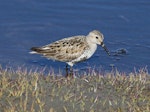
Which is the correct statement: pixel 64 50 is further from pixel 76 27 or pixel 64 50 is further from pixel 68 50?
pixel 76 27

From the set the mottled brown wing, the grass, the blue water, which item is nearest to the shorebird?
the mottled brown wing

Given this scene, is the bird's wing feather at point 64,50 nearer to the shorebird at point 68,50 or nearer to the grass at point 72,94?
the shorebird at point 68,50

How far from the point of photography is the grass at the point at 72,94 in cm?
748

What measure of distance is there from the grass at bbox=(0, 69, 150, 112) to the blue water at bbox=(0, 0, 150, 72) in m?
4.30

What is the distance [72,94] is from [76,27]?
22.7ft

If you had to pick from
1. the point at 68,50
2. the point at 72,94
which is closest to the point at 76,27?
the point at 68,50

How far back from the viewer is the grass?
24.6 feet

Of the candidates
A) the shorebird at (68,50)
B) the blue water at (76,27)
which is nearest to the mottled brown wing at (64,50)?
the shorebird at (68,50)

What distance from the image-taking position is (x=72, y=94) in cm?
796

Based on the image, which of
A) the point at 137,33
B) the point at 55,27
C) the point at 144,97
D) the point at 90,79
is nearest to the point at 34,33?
the point at 55,27

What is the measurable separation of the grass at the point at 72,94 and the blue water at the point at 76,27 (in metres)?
4.30

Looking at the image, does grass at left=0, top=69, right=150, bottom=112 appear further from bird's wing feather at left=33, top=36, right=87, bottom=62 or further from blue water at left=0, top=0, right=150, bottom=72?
blue water at left=0, top=0, right=150, bottom=72

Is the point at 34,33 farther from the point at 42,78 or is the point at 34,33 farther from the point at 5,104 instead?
the point at 5,104

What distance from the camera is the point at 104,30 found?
1466 centimetres
